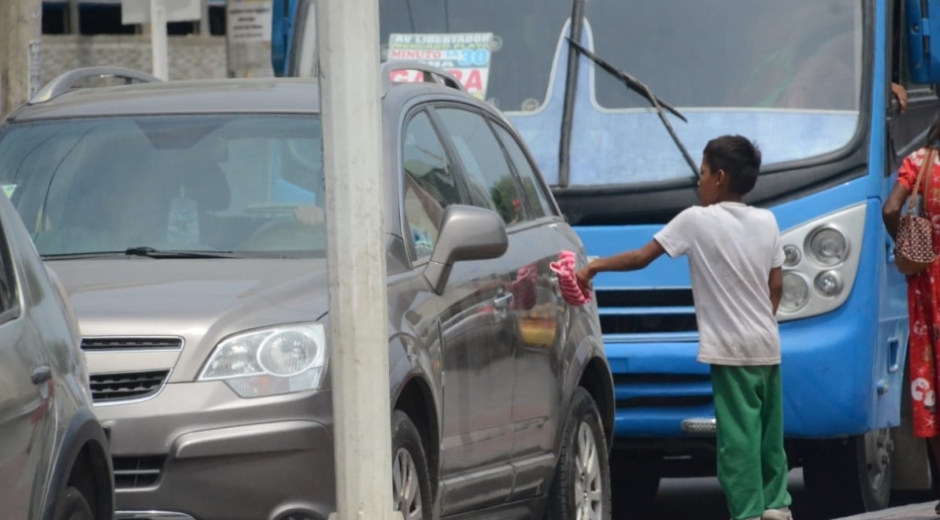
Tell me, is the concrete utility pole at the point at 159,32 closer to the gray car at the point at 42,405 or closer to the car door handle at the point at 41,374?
→ the gray car at the point at 42,405

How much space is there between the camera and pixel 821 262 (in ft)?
28.0

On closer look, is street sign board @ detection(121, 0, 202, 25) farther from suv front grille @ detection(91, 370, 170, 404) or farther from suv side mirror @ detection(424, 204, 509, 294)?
suv front grille @ detection(91, 370, 170, 404)

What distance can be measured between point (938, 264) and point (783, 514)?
1.45 metres

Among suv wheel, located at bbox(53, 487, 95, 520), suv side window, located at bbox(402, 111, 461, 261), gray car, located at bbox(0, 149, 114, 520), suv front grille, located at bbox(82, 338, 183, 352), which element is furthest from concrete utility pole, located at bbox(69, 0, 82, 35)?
suv wheel, located at bbox(53, 487, 95, 520)

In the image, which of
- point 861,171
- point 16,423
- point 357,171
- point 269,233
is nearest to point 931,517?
point 861,171

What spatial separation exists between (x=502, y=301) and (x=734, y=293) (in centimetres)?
112

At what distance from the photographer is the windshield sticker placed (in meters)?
9.37

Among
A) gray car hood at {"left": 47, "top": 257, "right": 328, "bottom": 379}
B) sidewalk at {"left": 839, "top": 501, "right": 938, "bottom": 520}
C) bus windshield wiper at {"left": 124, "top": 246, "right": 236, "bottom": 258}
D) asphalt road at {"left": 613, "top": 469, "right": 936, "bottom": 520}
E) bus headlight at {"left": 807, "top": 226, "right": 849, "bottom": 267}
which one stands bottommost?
asphalt road at {"left": 613, "top": 469, "right": 936, "bottom": 520}

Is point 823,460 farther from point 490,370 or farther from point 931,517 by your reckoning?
point 490,370

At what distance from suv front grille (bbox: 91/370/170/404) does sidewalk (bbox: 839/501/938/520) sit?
3747 millimetres

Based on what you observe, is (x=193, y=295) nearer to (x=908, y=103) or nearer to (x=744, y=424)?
(x=744, y=424)

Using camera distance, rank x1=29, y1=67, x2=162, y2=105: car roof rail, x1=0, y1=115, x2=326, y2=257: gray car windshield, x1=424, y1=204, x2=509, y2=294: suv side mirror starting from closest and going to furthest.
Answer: x1=424, y1=204, x2=509, y2=294: suv side mirror → x1=0, y1=115, x2=326, y2=257: gray car windshield → x1=29, y1=67, x2=162, y2=105: car roof rail

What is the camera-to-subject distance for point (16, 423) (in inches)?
165

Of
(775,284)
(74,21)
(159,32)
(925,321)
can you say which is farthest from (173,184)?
(74,21)
